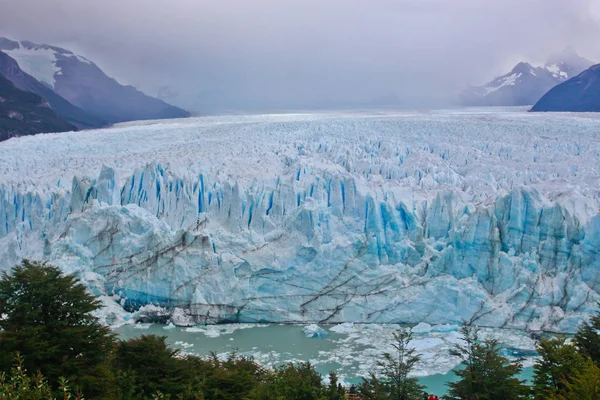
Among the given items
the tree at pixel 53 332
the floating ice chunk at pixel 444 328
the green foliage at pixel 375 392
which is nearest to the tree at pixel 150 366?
the tree at pixel 53 332

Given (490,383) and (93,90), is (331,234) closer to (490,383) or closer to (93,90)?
(490,383)

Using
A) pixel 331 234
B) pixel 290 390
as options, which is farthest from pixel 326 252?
pixel 290 390

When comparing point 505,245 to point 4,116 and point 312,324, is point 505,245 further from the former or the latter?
point 4,116

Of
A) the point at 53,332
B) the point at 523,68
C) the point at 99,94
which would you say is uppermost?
the point at 523,68

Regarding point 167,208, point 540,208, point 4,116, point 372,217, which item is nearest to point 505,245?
point 540,208

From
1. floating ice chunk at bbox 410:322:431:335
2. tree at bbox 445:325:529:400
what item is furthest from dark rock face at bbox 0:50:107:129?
tree at bbox 445:325:529:400

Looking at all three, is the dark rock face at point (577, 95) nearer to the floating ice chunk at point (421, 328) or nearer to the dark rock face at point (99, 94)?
the floating ice chunk at point (421, 328)
